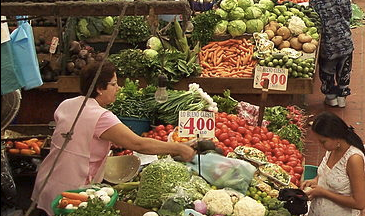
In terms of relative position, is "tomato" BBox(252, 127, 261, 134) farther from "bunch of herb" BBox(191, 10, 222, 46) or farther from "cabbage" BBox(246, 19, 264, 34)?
"cabbage" BBox(246, 19, 264, 34)

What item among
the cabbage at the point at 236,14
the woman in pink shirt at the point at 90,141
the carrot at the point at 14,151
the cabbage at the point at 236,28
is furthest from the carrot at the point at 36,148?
the cabbage at the point at 236,14

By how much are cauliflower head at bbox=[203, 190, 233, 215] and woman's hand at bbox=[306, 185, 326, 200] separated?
0.69 meters

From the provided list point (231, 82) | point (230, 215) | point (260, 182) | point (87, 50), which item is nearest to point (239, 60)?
point (231, 82)

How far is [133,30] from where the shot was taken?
819 cm

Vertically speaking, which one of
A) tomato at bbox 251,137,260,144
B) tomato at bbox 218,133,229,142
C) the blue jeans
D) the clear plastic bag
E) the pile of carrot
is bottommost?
the blue jeans

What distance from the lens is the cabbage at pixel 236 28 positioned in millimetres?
8656

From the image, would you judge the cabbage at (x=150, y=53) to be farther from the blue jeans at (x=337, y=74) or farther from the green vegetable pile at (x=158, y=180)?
the green vegetable pile at (x=158, y=180)

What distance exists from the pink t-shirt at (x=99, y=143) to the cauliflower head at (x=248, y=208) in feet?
3.17

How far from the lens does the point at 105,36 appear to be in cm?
823

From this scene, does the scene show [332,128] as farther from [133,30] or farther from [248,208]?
[133,30]

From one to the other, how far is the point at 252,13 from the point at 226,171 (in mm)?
4531

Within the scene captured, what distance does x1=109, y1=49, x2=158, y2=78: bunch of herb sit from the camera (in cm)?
764

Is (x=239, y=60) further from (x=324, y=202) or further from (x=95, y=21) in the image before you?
(x=324, y=202)

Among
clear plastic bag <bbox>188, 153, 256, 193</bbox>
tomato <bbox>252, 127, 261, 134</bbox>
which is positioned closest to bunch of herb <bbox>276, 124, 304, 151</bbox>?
tomato <bbox>252, 127, 261, 134</bbox>
